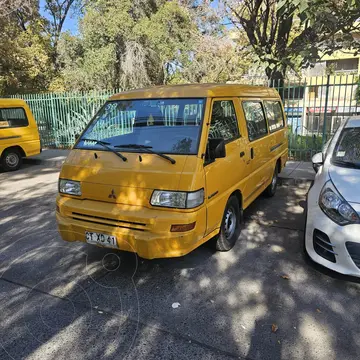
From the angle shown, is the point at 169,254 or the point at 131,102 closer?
the point at 169,254

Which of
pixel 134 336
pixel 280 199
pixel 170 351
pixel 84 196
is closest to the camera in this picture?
pixel 170 351

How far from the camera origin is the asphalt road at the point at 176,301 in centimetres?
257

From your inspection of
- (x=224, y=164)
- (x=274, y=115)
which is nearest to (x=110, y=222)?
(x=224, y=164)

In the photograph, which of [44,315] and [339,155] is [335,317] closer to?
[339,155]

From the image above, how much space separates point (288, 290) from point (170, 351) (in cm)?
138

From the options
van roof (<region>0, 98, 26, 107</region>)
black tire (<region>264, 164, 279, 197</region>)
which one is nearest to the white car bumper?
black tire (<region>264, 164, 279, 197</region>)

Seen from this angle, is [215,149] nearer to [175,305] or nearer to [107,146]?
[107,146]

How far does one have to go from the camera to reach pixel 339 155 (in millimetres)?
4023

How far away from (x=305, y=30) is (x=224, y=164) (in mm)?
6980

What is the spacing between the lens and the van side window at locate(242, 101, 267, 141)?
459 cm

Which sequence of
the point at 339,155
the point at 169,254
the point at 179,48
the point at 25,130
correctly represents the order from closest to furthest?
the point at 169,254 → the point at 339,155 → the point at 25,130 → the point at 179,48

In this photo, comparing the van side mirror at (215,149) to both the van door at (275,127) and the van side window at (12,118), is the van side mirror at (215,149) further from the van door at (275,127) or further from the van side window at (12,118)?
the van side window at (12,118)

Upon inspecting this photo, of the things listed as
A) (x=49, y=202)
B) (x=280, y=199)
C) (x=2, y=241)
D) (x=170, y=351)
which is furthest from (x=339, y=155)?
(x=49, y=202)

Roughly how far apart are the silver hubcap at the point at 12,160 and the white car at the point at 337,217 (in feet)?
28.1
